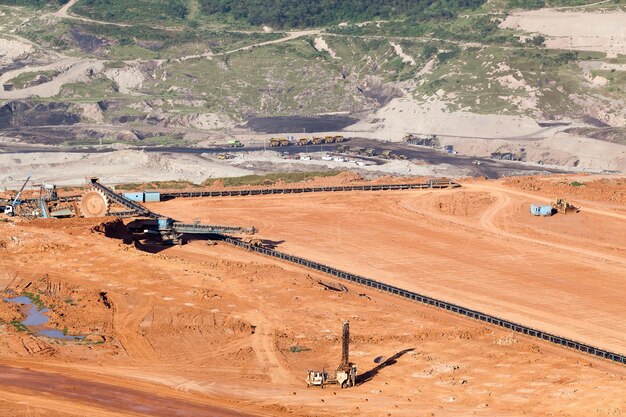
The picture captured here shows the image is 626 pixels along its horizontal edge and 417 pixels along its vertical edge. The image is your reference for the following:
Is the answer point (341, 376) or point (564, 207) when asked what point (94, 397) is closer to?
point (341, 376)

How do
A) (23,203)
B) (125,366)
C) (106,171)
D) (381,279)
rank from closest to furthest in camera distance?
1. (125,366)
2. (381,279)
3. (23,203)
4. (106,171)

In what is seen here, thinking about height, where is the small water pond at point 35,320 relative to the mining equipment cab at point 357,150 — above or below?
above

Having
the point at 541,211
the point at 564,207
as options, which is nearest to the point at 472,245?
the point at 541,211

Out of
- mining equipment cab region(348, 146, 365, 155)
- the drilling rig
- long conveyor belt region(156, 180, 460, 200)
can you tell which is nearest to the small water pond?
the drilling rig

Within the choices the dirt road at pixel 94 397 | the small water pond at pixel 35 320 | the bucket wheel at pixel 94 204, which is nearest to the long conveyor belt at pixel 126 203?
the bucket wheel at pixel 94 204

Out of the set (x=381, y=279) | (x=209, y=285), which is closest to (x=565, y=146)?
(x=381, y=279)

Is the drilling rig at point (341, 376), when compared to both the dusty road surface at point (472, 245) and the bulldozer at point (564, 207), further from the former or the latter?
the bulldozer at point (564, 207)

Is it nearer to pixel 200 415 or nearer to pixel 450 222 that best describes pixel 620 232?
pixel 450 222
